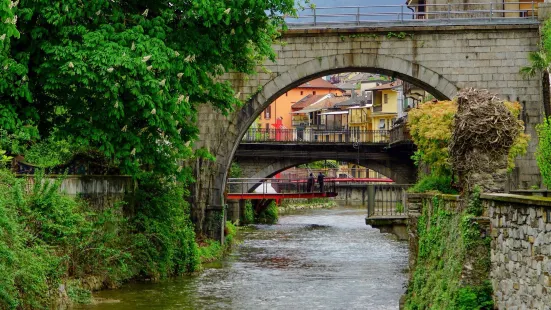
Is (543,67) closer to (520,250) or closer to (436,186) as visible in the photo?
(436,186)

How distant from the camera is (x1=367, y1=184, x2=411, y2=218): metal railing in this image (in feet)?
86.9

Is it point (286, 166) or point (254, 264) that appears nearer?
point (254, 264)

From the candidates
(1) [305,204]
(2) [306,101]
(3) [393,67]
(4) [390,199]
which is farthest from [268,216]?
(2) [306,101]

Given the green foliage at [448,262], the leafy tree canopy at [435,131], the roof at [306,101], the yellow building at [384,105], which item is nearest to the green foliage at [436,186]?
the leafy tree canopy at [435,131]

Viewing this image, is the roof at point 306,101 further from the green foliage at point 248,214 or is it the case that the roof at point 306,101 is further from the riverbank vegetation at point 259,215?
the green foliage at point 248,214

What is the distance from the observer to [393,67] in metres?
33.5

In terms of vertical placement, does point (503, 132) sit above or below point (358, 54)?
below

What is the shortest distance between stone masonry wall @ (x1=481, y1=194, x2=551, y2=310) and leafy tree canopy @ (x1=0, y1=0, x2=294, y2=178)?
956cm

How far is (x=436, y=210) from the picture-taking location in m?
19.6

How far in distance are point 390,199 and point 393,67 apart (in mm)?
7098

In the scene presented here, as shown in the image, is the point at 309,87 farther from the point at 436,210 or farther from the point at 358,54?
the point at 436,210

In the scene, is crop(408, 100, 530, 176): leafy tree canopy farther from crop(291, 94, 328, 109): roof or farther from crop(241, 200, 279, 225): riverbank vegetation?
crop(291, 94, 328, 109): roof

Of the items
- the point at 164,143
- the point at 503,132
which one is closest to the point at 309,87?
the point at 164,143

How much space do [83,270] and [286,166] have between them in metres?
37.7
